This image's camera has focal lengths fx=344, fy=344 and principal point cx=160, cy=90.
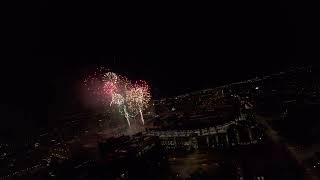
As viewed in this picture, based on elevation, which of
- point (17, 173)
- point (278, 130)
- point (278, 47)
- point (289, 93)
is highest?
point (278, 47)

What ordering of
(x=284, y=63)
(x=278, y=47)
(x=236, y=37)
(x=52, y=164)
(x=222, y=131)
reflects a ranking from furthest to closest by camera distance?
1. (x=236, y=37)
2. (x=278, y=47)
3. (x=284, y=63)
4. (x=52, y=164)
5. (x=222, y=131)

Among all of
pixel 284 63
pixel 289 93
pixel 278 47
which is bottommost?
pixel 289 93

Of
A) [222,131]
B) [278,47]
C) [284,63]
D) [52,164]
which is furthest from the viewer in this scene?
[278,47]

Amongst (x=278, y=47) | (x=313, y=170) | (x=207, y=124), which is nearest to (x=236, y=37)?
(x=278, y=47)

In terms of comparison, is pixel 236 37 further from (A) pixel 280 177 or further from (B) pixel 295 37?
(A) pixel 280 177

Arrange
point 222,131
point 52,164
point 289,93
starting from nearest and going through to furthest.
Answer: point 222,131 → point 52,164 → point 289,93

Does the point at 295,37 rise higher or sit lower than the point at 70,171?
higher

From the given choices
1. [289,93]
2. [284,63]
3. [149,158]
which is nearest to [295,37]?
[284,63]

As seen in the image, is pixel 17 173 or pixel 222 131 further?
pixel 17 173

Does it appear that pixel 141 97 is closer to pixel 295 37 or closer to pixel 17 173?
pixel 17 173
